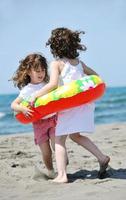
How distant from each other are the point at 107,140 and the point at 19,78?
3.60 metres

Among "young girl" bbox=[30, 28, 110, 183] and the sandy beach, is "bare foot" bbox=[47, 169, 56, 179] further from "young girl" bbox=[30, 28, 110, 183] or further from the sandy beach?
"young girl" bbox=[30, 28, 110, 183]

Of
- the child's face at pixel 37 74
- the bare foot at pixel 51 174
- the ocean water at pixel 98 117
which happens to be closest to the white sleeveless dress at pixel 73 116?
the child's face at pixel 37 74

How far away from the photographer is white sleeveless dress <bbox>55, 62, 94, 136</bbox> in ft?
18.7

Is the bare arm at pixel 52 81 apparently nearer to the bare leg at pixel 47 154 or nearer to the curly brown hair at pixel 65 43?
→ the curly brown hair at pixel 65 43

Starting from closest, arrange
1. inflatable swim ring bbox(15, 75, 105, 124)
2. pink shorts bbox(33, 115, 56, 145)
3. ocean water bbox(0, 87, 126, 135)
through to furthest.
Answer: inflatable swim ring bbox(15, 75, 105, 124)
pink shorts bbox(33, 115, 56, 145)
ocean water bbox(0, 87, 126, 135)

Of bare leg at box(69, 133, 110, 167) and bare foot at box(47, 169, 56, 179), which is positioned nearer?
bare leg at box(69, 133, 110, 167)

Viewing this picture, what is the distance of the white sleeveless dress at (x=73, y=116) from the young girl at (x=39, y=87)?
0.26m

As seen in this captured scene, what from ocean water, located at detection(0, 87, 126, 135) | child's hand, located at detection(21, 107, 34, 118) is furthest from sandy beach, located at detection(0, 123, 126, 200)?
ocean water, located at detection(0, 87, 126, 135)

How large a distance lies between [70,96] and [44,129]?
64 cm

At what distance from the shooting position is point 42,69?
238 inches

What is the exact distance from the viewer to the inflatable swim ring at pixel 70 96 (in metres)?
5.62

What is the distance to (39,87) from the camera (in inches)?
238

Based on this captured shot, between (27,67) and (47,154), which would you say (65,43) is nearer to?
(27,67)

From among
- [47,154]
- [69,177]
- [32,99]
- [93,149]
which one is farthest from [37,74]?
[69,177]
